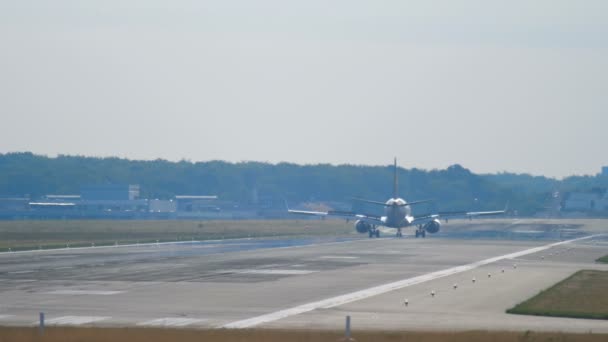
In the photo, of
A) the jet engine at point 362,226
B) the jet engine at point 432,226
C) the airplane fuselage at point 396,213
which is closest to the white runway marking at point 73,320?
the airplane fuselage at point 396,213

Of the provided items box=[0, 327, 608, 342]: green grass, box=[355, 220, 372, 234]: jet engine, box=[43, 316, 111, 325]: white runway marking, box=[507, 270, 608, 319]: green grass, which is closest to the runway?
box=[43, 316, 111, 325]: white runway marking

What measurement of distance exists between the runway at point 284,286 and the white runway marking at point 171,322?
0.11 feet

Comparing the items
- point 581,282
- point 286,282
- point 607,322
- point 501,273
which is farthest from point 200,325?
point 501,273

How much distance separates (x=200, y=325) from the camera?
36.5m

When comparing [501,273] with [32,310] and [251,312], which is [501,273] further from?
[32,310]

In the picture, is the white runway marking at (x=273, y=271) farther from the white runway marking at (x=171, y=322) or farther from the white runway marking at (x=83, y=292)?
the white runway marking at (x=171, y=322)

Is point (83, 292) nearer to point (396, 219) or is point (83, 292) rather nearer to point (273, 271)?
point (273, 271)

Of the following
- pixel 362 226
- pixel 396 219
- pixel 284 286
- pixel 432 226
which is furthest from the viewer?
pixel 432 226

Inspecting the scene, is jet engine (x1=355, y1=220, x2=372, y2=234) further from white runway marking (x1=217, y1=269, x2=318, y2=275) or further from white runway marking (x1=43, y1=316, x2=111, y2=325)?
white runway marking (x1=43, y1=316, x2=111, y2=325)

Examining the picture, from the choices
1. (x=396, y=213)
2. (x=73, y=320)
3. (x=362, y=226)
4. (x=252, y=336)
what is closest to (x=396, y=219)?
(x=396, y=213)

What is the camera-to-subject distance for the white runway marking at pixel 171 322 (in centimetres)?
3638

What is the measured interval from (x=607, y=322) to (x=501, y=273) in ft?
77.2

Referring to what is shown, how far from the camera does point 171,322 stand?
1465 inches

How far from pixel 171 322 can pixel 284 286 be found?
50.0ft
